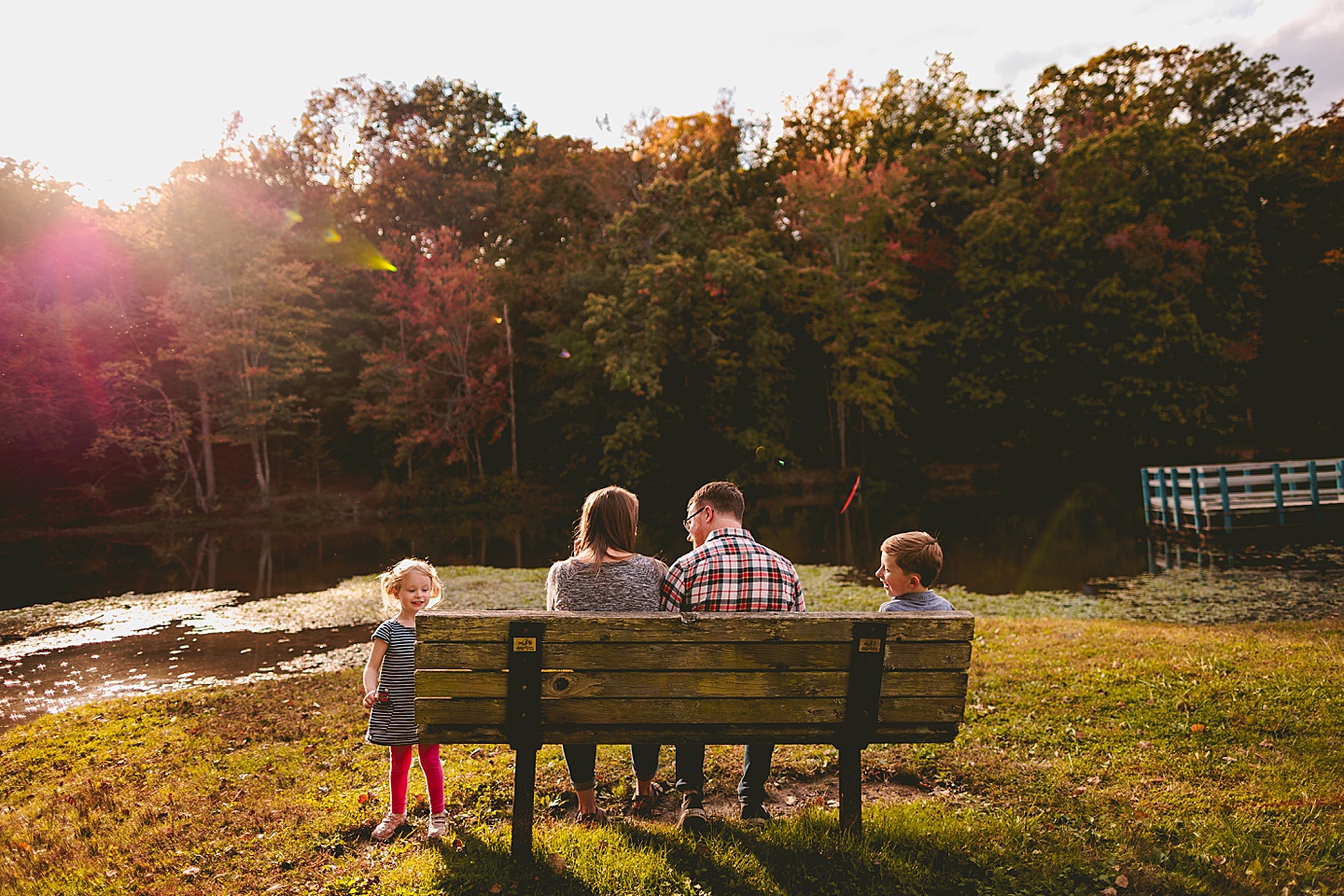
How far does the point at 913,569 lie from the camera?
143 inches

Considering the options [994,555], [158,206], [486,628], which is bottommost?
[994,555]

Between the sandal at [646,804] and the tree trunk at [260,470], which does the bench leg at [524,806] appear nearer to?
the sandal at [646,804]

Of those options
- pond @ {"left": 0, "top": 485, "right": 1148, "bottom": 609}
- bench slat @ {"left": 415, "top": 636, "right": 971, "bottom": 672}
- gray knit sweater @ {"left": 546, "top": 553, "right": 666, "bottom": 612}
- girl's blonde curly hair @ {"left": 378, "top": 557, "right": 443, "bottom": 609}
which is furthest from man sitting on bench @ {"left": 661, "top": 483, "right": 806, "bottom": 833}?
pond @ {"left": 0, "top": 485, "right": 1148, "bottom": 609}

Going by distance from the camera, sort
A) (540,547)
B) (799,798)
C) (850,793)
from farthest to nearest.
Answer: (540,547), (799,798), (850,793)

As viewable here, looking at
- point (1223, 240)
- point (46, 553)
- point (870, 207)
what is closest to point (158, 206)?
point (46, 553)

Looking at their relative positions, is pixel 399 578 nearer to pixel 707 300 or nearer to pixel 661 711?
pixel 661 711

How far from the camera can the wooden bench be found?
3014mm

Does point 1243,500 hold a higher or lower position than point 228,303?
lower

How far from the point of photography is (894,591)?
3768 mm

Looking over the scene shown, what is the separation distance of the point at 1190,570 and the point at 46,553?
26297 millimetres

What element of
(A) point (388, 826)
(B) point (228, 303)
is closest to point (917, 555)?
(A) point (388, 826)

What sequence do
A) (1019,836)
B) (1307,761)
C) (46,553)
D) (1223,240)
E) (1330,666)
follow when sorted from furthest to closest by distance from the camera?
(1223,240) < (46,553) < (1330,666) < (1307,761) < (1019,836)

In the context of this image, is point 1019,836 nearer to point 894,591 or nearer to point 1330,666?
point 894,591

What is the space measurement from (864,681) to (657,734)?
82 cm
